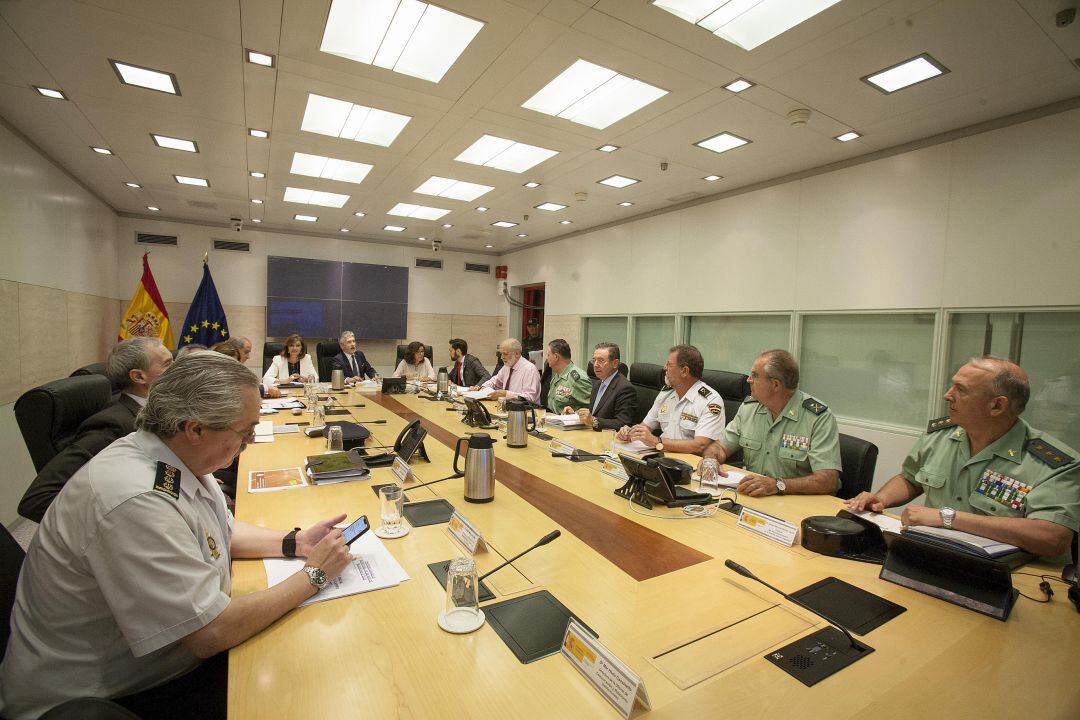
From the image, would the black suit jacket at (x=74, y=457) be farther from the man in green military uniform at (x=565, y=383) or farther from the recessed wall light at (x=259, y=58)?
the man in green military uniform at (x=565, y=383)

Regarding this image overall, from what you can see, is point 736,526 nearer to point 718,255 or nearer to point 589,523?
point 589,523

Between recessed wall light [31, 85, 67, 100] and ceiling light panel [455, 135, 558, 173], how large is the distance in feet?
9.05

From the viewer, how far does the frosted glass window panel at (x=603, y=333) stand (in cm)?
683

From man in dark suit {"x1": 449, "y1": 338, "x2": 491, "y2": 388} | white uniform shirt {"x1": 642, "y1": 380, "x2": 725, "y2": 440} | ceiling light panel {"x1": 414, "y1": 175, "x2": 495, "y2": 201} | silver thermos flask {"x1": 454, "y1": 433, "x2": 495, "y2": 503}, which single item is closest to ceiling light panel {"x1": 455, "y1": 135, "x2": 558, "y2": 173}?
ceiling light panel {"x1": 414, "y1": 175, "x2": 495, "y2": 201}

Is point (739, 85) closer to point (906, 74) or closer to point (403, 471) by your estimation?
point (906, 74)

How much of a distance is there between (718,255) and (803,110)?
2123 mm

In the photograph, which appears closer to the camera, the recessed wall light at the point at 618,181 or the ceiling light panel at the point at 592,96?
the ceiling light panel at the point at 592,96

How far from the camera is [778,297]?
4.82 metres

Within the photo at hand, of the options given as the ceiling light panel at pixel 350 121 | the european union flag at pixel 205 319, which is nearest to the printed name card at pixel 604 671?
the ceiling light panel at pixel 350 121

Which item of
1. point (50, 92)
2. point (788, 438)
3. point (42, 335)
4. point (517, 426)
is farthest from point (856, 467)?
point (42, 335)

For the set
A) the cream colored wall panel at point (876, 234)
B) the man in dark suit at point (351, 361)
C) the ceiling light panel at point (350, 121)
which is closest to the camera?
the ceiling light panel at point (350, 121)

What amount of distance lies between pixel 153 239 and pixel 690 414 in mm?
7857

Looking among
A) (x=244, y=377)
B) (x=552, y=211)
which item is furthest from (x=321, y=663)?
(x=552, y=211)

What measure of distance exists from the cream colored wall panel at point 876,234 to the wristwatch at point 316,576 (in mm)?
4425
